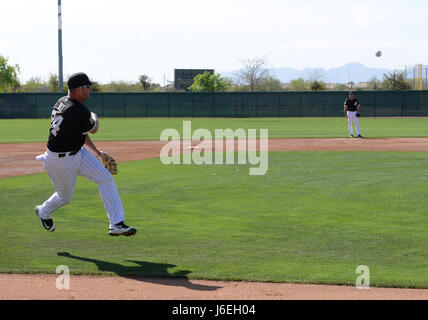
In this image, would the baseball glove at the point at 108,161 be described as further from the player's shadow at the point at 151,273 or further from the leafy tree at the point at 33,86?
the leafy tree at the point at 33,86

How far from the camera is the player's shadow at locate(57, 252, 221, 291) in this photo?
5.77 metres

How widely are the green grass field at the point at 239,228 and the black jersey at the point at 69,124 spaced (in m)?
1.31

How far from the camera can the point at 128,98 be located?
5341 cm

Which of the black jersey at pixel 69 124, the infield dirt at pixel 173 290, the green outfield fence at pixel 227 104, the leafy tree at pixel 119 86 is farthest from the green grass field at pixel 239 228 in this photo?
the leafy tree at pixel 119 86

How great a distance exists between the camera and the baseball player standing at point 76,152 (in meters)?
6.57

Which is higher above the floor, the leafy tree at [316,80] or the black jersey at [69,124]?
the leafy tree at [316,80]

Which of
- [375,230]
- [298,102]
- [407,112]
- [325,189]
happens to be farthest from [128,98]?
[375,230]

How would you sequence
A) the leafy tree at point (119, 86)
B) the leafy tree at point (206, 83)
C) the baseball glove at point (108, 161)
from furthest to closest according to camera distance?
the leafy tree at point (119, 86) → the leafy tree at point (206, 83) → the baseball glove at point (108, 161)

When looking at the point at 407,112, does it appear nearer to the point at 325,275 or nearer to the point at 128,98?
the point at 128,98

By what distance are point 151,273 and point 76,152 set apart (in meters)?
Answer: 1.73

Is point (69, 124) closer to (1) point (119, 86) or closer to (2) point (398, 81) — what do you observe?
(2) point (398, 81)

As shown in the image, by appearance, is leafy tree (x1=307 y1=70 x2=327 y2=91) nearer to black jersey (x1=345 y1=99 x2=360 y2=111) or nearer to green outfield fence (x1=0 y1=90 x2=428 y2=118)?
green outfield fence (x1=0 y1=90 x2=428 y2=118)
